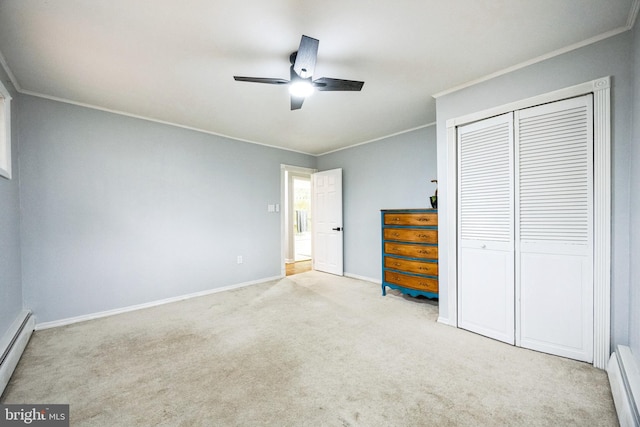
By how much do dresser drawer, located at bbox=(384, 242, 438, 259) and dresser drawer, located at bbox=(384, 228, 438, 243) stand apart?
0.08m

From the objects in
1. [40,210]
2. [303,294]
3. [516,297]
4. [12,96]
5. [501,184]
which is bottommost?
[303,294]

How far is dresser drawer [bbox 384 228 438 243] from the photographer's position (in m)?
3.19

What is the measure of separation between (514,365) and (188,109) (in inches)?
159

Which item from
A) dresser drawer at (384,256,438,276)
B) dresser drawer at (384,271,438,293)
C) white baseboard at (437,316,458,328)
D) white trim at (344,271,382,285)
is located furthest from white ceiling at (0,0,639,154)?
white trim at (344,271,382,285)

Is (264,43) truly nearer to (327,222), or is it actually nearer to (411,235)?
(411,235)

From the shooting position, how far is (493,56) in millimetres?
2139

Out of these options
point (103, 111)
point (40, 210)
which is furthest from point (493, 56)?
point (40, 210)

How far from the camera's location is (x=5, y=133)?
2338mm

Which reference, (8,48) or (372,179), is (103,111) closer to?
(8,48)

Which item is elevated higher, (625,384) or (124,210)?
(124,210)

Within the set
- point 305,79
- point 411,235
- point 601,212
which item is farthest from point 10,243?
point 601,212

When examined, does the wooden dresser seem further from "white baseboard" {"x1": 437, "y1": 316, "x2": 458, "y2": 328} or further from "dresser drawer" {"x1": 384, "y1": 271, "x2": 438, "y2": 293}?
"white baseboard" {"x1": 437, "y1": 316, "x2": 458, "y2": 328}

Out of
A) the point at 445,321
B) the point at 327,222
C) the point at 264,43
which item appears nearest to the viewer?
the point at 264,43

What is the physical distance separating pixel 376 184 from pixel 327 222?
1275mm
